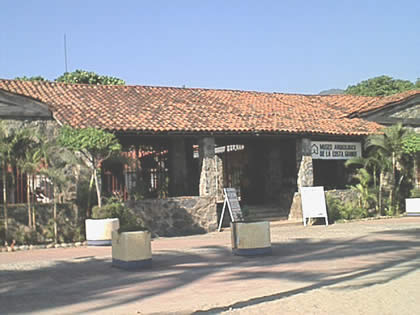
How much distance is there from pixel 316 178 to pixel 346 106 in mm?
4371

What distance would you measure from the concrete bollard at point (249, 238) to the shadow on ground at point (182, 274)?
243 mm

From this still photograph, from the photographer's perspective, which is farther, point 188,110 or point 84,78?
point 84,78

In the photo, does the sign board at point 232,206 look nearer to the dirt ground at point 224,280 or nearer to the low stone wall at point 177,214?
the low stone wall at point 177,214

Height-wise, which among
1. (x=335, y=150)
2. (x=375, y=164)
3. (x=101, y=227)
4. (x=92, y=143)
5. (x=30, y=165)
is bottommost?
(x=101, y=227)

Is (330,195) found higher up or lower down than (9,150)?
lower down

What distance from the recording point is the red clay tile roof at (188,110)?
1786 centimetres

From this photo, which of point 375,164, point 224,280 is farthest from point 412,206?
point 224,280

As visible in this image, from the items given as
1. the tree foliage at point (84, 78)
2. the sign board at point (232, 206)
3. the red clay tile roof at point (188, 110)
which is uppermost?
the tree foliage at point (84, 78)

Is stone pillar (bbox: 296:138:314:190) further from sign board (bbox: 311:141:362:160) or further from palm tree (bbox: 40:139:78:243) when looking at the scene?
palm tree (bbox: 40:139:78:243)

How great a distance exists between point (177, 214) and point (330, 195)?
5.89 metres

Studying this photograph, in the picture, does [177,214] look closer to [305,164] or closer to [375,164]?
[305,164]

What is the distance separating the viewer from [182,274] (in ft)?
31.1

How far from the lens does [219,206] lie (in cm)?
1888

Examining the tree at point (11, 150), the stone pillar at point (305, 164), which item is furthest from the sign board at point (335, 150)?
the tree at point (11, 150)
